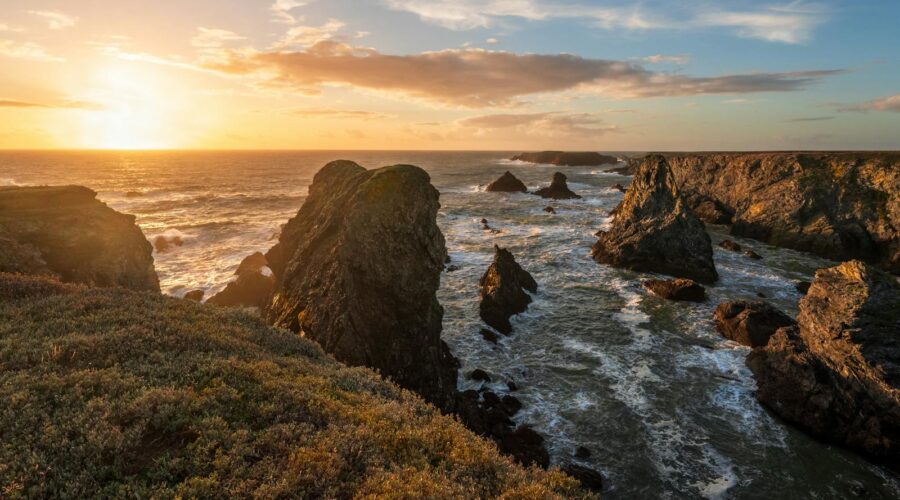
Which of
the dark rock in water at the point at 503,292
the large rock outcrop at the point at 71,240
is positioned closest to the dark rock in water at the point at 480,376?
the dark rock in water at the point at 503,292

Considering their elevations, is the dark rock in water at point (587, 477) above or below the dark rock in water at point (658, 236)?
below

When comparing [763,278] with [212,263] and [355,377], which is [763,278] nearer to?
[355,377]

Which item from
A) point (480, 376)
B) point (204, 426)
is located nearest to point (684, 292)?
point (480, 376)

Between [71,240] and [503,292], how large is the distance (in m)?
26.9

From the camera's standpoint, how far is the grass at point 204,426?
7.38m

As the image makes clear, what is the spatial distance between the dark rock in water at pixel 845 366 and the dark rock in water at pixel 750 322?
411 centimetres

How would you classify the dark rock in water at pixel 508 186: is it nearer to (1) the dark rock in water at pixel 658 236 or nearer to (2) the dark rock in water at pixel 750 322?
(1) the dark rock in water at pixel 658 236

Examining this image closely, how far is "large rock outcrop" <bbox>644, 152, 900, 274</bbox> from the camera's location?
48812mm

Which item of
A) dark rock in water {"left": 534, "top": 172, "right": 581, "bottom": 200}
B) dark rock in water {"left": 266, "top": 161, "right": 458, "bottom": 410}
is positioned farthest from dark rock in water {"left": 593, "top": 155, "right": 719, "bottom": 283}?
dark rock in water {"left": 534, "top": 172, "right": 581, "bottom": 200}

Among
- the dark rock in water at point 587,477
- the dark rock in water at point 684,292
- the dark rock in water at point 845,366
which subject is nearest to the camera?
the dark rock in water at point 587,477

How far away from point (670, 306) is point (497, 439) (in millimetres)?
22487

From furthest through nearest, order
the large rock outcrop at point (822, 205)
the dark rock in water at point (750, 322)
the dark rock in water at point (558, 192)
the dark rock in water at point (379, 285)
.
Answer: the dark rock in water at point (558, 192) → the large rock outcrop at point (822, 205) → the dark rock in water at point (750, 322) → the dark rock in water at point (379, 285)

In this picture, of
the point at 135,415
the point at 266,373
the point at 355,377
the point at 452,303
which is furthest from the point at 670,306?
the point at 135,415

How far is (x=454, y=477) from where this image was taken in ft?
27.4
